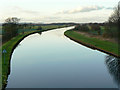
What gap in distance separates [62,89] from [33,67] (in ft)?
30.9

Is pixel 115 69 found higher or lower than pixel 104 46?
lower

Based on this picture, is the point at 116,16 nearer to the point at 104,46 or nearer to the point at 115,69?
the point at 104,46

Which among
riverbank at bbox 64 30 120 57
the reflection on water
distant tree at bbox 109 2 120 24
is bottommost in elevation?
the reflection on water

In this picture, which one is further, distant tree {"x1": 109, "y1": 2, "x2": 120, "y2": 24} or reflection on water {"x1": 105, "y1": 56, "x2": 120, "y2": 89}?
distant tree {"x1": 109, "y1": 2, "x2": 120, "y2": 24}

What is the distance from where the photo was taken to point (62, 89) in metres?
16.6

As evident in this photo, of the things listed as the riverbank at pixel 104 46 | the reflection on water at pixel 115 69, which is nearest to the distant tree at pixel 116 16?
the riverbank at pixel 104 46

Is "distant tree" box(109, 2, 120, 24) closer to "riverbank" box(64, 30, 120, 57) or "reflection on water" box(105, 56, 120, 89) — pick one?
"riverbank" box(64, 30, 120, 57)

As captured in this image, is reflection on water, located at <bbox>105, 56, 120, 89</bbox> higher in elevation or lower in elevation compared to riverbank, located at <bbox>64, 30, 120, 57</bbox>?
lower

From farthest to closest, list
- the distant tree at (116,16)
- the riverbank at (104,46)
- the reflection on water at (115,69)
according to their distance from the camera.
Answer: the distant tree at (116,16) < the riverbank at (104,46) < the reflection on water at (115,69)

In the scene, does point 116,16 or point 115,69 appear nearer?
point 115,69

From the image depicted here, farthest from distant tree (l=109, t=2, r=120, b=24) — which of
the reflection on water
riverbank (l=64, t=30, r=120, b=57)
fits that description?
the reflection on water

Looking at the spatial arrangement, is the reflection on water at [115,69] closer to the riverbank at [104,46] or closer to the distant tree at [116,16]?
the riverbank at [104,46]

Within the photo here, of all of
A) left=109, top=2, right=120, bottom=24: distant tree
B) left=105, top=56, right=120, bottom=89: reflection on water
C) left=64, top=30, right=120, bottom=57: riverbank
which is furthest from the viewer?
left=109, top=2, right=120, bottom=24: distant tree

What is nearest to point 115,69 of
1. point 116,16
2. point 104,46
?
point 104,46
